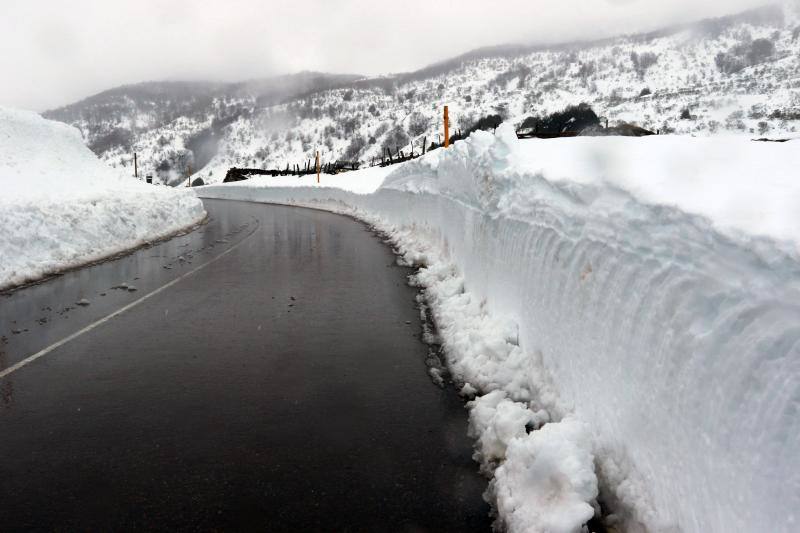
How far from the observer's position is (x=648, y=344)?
2852 millimetres

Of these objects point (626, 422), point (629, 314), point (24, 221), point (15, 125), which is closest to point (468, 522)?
point (626, 422)

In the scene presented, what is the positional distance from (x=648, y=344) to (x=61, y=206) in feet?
48.9

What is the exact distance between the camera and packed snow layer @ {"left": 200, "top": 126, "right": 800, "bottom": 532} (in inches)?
79.6

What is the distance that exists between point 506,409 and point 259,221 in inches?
859

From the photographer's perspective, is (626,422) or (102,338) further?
(102,338)

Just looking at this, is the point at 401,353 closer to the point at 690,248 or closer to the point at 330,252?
the point at 690,248

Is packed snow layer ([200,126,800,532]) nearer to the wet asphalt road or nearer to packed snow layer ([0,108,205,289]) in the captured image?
the wet asphalt road

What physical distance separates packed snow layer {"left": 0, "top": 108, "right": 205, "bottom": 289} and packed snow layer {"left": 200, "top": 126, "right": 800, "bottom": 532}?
982cm

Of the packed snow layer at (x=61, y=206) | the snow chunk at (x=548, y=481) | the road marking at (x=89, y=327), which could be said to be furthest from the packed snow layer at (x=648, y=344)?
the packed snow layer at (x=61, y=206)

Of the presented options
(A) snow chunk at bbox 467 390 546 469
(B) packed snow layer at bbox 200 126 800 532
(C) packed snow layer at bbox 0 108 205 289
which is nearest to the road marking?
(C) packed snow layer at bbox 0 108 205 289

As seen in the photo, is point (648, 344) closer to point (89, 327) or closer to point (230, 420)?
point (230, 420)

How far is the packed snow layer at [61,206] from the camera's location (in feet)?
37.8

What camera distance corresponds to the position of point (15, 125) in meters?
22.8

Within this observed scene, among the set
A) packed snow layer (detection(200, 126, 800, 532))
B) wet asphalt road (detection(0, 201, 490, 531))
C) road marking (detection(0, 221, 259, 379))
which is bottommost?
wet asphalt road (detection(0, 201, 490, 531))
